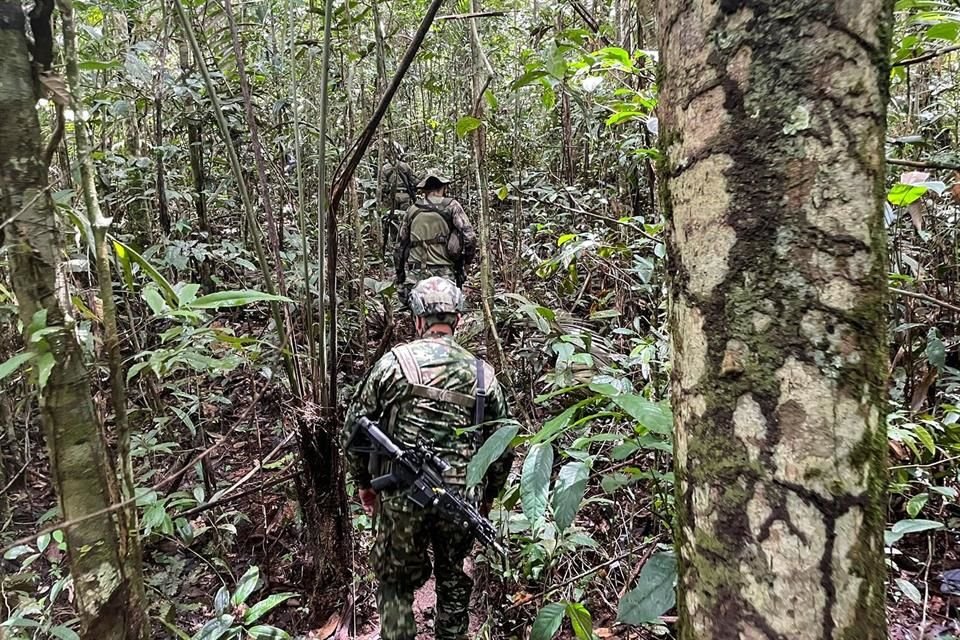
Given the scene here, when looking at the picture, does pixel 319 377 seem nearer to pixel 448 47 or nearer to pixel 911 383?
pixel 911 383

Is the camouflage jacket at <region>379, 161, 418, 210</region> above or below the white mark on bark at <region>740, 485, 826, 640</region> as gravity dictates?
above

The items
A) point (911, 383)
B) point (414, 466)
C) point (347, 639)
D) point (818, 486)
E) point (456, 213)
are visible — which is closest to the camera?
point (818, 486)

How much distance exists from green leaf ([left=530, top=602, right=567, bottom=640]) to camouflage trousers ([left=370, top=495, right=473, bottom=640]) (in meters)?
0.98

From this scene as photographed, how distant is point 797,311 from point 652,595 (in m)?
0.68

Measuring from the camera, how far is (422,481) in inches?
98.6

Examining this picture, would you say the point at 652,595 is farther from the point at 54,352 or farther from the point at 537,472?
the point at 54,352

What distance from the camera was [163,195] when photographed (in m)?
4.98

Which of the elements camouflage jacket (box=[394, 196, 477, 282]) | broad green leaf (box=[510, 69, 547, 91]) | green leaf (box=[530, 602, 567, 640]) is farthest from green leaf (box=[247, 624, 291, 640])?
camouflage jacket (box=[394, 196, 477, 282])

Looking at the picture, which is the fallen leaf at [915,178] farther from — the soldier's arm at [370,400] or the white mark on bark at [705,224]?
the soldier's arm at [370,400]

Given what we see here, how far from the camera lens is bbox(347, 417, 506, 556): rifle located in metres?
2.47

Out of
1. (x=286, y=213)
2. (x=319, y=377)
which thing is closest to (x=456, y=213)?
(x=286, y=213)

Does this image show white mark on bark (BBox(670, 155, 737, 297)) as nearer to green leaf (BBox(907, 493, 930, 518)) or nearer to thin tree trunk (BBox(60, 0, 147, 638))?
thin tree trunk (BBox(60, 0, 147, 638))

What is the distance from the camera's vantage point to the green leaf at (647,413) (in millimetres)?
1010

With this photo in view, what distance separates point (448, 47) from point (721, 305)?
8967 mm
